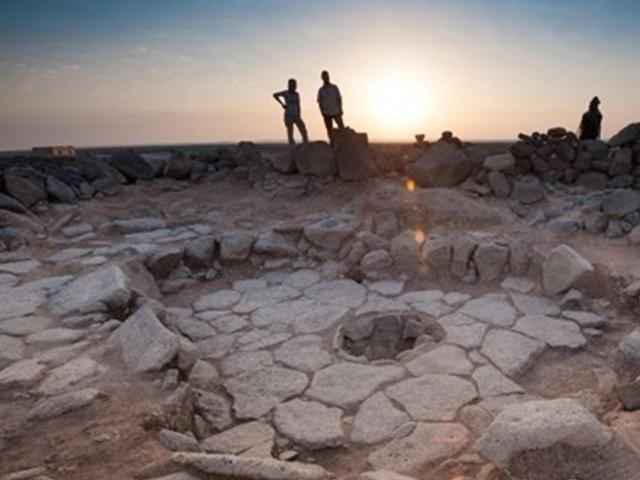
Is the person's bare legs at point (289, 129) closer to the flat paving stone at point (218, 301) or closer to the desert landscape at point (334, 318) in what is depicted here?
the desert landscape at point (334, 318)

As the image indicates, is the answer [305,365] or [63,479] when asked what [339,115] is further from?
[63,479]

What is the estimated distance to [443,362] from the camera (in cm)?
391

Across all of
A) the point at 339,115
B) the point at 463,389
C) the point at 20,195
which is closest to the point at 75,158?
the point at 20,195

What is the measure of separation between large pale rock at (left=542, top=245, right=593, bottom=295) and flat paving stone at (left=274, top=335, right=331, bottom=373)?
2660mm

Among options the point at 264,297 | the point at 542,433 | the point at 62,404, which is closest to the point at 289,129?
the point at 264,297

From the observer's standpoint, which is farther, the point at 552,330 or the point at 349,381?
the point at 552,330

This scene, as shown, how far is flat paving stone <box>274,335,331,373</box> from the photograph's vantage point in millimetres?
4039

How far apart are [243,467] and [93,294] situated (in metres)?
2.99

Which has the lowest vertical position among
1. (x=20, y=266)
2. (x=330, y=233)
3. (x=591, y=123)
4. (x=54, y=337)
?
(x=54, y=337)

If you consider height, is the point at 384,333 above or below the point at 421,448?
above

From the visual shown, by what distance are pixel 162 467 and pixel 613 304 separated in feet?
14.9

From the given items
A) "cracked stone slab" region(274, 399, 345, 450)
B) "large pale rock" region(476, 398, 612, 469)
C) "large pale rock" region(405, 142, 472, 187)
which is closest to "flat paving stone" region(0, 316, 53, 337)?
"cracked stone slab" region(274, 399, 345, 450)

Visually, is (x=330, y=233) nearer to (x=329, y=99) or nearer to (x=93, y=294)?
(x=93, y=294)

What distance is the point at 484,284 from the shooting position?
5434 millimetres
